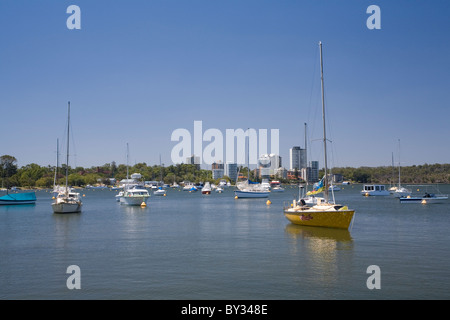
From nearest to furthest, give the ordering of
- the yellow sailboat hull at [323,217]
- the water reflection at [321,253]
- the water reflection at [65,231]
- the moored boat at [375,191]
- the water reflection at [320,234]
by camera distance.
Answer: the water reflection at [321,253] → the water reflection at [320,234] → the water reflection at [65,231] → the yellow sailboat hull at [323,217] → the moored boat at [375,191]

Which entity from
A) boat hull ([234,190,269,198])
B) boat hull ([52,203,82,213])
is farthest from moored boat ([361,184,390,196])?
boat hull ([52,203,82,213])

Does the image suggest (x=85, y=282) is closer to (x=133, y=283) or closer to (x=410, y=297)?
(x=133, y=283)

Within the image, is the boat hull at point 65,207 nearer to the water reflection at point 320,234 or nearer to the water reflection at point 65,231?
the water reflection at point 65,231

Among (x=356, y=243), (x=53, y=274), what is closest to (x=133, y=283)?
(x=53, y=274)

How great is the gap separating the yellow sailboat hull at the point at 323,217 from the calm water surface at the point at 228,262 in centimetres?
98

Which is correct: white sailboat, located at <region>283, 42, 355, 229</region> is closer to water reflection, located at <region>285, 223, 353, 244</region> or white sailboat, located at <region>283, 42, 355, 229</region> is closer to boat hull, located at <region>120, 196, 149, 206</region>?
water reflection, located at <region>285, 223, 353, 244</region>

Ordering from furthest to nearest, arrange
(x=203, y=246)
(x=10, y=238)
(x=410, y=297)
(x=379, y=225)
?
(x=379, y=225) → (x=10, y=238) → (x=203, y=246) → (x=410, y=297)

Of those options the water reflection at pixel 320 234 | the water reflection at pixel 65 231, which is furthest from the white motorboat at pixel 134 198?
the water reflection at pixel 320 234

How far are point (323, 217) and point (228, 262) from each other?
1671 centimetres

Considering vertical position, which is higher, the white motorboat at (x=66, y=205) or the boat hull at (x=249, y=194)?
the white motorboat at (x=66, y=205)

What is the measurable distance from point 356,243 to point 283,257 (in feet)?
29.6

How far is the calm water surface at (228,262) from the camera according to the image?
774 inches

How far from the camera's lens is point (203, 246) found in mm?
33156
